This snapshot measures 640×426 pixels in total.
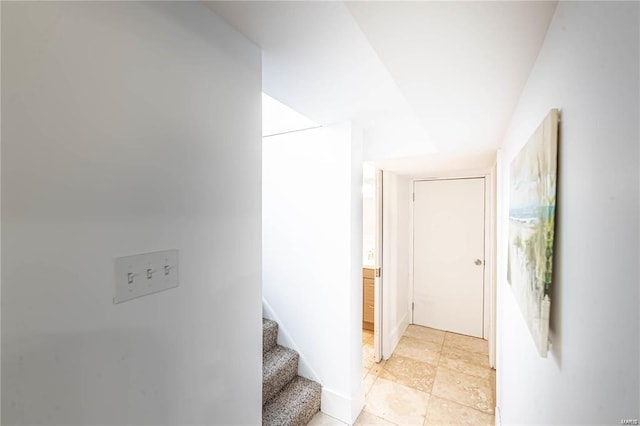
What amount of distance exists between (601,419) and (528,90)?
1.17 m

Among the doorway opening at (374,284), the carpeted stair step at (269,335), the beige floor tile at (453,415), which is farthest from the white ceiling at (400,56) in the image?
the beige floor tile at (453,415)

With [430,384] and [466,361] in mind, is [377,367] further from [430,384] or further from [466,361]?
[466,361]

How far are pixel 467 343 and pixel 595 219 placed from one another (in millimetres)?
3219

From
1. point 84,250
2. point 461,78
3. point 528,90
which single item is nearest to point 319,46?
point 461,78

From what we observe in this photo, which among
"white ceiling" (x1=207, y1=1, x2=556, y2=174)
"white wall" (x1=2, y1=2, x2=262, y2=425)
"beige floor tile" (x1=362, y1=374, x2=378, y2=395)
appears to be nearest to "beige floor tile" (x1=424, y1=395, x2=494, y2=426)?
"beige floor tile" (x1=362, y1=374, x2=378, y2=395)

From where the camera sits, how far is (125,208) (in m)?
0.69

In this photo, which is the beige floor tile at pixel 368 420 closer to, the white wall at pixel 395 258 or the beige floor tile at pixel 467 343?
the white wall at pixel 395 258

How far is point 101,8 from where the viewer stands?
0.64 metres

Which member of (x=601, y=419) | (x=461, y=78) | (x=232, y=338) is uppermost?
(x=461, y=78)

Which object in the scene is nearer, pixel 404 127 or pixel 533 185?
pixel 533 185

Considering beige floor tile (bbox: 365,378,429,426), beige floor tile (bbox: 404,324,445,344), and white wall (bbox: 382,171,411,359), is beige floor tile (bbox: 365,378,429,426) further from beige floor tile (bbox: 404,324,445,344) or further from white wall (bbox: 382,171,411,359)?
beige floor tile (bbox: 404,324,445,344)

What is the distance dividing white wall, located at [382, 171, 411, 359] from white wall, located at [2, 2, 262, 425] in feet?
6.62

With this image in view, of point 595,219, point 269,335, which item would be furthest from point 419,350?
point 595,219

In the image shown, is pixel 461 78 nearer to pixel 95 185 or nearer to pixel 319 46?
pixel 319 46
